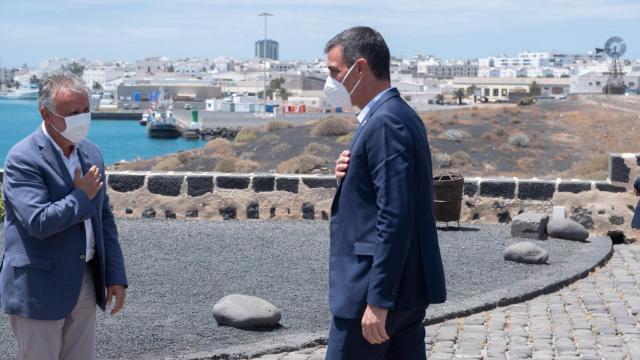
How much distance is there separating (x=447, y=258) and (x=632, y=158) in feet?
11.7

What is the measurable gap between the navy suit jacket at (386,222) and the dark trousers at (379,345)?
2.3 inches

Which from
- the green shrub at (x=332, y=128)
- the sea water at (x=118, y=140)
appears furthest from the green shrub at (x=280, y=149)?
the sea water at (x=118, y=140)

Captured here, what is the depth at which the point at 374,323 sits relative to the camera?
3.97 meters

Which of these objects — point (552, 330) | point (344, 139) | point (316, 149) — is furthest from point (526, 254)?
point (344, 139)

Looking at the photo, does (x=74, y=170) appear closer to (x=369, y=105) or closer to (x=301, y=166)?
(x=369, y=105)

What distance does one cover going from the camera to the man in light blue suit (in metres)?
4.46

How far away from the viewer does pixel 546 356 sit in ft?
22.2

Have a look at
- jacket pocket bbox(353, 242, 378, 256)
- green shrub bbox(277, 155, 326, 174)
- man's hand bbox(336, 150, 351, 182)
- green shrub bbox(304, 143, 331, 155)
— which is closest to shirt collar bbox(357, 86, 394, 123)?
man's hand bbox(336, 150, 351, 182)

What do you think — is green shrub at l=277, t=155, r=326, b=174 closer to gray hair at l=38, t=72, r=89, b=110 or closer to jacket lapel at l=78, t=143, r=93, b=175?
jacket lapel at l=78, t=143, r=93, b=175

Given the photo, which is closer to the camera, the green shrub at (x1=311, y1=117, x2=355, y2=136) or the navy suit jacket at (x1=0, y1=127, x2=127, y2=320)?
the navy suit jacket at (x1=0, y1=127, x2=127, y2=320)

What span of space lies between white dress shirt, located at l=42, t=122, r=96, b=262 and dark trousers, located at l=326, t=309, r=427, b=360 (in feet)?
3.78

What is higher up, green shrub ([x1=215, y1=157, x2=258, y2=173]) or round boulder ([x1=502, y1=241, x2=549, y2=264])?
round boulder ([x1=502, y1=241, x2=549, y2=264])

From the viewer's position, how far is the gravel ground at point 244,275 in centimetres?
707

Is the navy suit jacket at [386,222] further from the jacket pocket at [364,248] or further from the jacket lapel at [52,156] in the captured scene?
the jacket lapel at [52,156]
